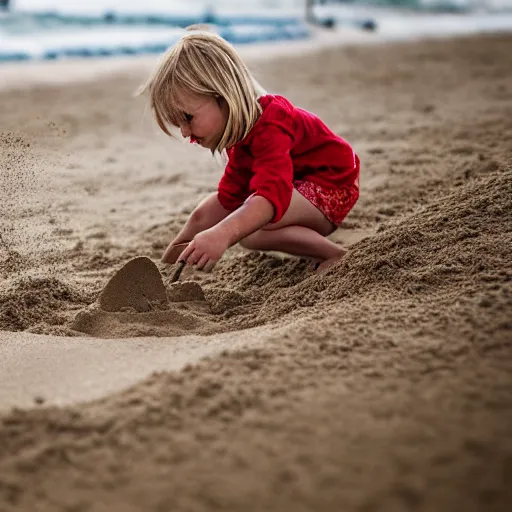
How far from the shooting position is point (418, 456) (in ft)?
3.18

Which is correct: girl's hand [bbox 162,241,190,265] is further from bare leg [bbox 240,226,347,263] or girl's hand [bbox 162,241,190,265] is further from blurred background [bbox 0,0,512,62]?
blurred background [bbox 0,0,512,62]

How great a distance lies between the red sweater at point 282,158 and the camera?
1891 mm

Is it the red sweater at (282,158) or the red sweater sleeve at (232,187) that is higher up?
the red sweater at (282,158)

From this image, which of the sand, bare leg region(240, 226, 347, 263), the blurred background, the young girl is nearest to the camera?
the sand

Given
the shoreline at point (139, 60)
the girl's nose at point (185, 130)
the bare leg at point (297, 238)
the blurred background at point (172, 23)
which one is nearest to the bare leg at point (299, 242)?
the bare leg at point (297, 238)

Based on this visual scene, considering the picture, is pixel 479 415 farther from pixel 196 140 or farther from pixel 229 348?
pixel 196 140

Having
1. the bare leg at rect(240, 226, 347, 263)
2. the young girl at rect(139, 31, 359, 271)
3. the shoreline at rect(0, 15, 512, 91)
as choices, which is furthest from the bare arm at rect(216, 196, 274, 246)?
the shoreline at rect(0, 15, 512, 91)

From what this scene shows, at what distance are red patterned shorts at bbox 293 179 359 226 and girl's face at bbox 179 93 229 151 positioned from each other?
0.34m

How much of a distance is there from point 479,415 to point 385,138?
9.18 feet

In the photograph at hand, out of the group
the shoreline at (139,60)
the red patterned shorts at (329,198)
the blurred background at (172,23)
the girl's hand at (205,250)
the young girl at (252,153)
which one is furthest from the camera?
the blurred background at (172,23)

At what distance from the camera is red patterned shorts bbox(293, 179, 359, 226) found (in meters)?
2.13

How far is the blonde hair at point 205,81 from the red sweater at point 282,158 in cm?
6

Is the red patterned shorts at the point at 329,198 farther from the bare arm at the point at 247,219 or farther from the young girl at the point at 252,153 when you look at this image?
the bare arm at the point at 247,219

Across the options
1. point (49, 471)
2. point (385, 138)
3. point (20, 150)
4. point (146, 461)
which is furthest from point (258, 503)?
point (385, 138)
